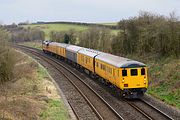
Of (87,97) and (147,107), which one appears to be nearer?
(147,107)

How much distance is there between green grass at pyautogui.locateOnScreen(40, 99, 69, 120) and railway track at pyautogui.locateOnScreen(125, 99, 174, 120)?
4.67m

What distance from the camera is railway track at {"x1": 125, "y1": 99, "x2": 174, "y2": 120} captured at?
21.7 metres

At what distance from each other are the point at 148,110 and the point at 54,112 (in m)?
5.93

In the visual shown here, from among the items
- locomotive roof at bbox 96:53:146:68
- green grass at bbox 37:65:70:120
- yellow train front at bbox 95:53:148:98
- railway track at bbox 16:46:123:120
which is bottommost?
railway track at bbox 16:46:123:120

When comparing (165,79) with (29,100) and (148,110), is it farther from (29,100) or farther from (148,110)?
(29,100)

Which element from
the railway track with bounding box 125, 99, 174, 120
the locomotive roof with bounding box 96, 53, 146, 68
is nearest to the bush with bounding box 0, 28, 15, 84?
the locomotive roof with bounding box 96, 53, 146, 68

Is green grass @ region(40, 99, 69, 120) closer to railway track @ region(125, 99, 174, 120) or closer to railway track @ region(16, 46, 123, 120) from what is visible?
railway track @ region(16, 46, 123, 120)

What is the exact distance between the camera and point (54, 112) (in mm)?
21938

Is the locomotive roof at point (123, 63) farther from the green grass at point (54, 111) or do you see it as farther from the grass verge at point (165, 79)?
the green grass at point (54, 111)

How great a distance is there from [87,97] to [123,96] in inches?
114

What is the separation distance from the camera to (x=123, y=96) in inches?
1083

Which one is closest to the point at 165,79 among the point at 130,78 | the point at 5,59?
the point at 130,78

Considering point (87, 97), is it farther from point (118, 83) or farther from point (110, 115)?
point (110, 115)

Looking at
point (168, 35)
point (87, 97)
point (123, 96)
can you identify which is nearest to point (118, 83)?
point (123, 96)
